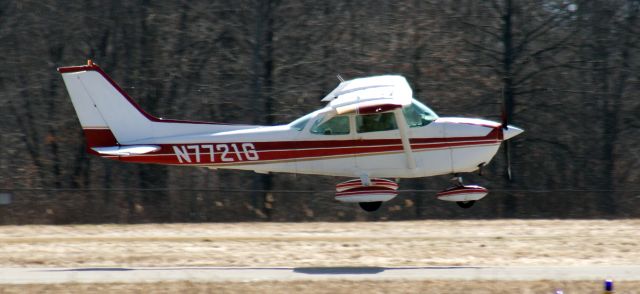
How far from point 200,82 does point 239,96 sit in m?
1.56

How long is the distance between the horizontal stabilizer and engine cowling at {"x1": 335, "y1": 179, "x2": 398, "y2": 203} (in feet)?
11.8

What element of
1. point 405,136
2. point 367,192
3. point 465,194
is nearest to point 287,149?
point 367,192

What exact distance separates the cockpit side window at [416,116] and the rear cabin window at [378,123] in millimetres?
256

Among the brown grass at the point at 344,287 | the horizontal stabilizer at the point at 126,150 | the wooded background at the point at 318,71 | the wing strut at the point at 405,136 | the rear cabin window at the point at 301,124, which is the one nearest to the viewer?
the brown grass at the point at 344,287

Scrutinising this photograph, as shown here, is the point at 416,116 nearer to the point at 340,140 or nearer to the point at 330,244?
the point at 340,140

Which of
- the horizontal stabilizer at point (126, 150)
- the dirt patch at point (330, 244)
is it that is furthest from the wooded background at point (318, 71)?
the horizontal stabilizer at point (126, 150)

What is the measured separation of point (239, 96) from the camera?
91.5 ft

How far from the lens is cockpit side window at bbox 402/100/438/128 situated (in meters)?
16.7

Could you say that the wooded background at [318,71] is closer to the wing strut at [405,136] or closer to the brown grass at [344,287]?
the wing strut at [405,136]

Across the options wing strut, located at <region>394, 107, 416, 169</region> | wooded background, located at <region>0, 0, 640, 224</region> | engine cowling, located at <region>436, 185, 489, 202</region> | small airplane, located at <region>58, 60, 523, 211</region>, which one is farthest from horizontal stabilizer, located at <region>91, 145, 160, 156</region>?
wooded background, located at <region>0, 0, 640, 224</region>

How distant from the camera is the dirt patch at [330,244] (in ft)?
58.2

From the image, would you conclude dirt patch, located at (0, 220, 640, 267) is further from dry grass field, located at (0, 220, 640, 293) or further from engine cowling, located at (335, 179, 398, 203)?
engine cowling, located at (335, 179, 398, 203)

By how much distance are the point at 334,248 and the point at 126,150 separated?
4724mm

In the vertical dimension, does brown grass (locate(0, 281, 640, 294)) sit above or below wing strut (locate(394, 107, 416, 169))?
below
